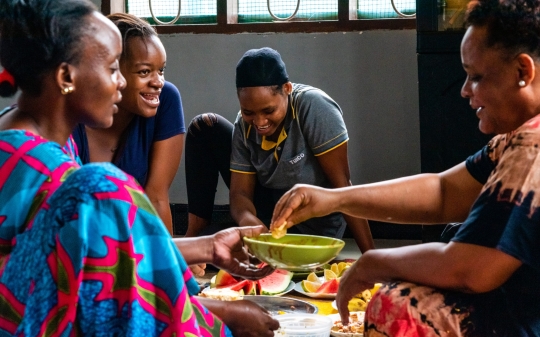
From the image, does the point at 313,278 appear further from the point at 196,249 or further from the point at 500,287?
the point at 500,287

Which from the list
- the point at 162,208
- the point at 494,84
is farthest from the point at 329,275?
the point at 494,84

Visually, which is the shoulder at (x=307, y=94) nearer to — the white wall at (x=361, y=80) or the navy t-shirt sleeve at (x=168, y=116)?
the navy t-shirt sleeve at (x=168, y=116)

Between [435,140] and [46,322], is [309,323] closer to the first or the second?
[46,322]

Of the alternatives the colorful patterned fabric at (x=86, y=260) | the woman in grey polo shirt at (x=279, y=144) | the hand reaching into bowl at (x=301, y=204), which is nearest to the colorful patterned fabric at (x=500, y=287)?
the hand reaching into bowl at (x=301, y=204)


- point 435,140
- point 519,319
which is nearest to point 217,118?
point 435,140

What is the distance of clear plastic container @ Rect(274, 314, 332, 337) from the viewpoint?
6.83ft

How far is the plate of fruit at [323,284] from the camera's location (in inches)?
110

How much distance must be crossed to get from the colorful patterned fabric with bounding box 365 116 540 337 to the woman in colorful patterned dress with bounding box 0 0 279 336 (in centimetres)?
37

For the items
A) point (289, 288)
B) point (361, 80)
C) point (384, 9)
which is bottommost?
point (289, 288)

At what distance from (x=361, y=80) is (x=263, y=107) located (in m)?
1.73

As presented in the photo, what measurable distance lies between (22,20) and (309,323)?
3.95ft

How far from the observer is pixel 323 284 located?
112 inches

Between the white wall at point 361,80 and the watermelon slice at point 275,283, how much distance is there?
2197 millimetres

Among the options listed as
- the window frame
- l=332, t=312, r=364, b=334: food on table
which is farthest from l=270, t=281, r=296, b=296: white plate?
the window frame
